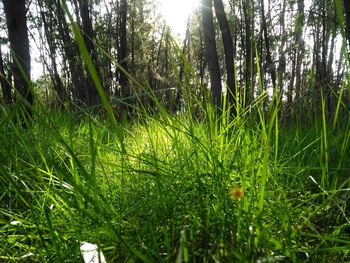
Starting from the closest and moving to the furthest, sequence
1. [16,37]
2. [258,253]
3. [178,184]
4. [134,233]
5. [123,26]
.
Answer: [258,253]
[134,233]
[178,184]
[16,37]
[123,26]

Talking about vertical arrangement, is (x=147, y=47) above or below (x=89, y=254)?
above

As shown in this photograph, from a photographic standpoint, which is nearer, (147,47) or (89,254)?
(89,254)

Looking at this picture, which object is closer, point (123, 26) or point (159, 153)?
point (159, 153)

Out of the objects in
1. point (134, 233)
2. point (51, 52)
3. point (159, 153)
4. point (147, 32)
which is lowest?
point (134, 233)

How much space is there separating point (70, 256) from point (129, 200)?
14.3 inches

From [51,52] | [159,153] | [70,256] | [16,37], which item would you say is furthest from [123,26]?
[70,256]

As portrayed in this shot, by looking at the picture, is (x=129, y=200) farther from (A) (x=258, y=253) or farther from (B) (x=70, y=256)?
(A) (x=258, y=253)

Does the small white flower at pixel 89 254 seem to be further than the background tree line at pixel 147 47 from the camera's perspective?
No

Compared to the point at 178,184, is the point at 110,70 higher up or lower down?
higher up

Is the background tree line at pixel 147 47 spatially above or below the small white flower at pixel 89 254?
above

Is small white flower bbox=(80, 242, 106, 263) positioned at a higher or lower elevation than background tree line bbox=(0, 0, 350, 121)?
lower

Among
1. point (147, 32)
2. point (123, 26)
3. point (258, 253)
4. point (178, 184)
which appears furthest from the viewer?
point (147, 32)

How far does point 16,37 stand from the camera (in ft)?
16.5

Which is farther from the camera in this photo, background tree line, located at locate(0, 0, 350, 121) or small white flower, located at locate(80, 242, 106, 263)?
background tree line, located at locate(0, 0, 350, 121)
